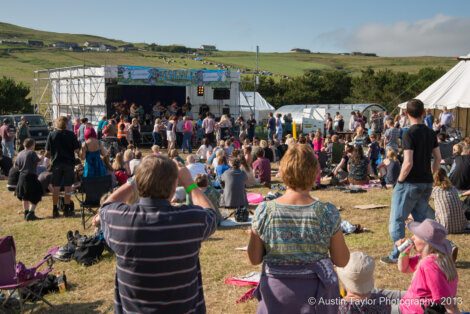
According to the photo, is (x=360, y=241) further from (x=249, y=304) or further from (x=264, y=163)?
(x=264, y=163)

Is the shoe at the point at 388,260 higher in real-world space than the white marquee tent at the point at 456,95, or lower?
lower

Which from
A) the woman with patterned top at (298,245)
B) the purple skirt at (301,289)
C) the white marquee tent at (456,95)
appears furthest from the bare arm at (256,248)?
the white marquee tent at (456,95)

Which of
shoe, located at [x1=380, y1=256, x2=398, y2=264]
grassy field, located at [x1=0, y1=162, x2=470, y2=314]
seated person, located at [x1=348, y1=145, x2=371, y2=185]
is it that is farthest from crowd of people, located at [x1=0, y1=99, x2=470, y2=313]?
seated person, located at [x1=348, y1=145, x2=371, y2=185]

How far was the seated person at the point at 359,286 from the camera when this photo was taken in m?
3.61

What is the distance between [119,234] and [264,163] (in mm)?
10431

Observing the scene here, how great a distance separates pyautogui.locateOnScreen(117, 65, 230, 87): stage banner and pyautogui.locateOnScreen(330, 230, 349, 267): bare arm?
2221cm

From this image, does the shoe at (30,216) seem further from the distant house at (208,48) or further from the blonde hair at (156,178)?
the distant house at (208,48)

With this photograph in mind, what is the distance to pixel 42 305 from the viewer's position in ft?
18.3

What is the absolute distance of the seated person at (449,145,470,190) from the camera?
30.5 ft

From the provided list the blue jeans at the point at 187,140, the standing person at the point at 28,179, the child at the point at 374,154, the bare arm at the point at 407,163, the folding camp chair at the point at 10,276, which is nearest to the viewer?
the folding camp chair at the point at 10,276

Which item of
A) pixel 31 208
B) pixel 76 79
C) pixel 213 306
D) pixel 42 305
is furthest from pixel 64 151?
pixel 76 79

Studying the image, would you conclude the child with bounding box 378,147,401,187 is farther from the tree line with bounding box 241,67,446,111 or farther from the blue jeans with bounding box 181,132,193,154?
the tree line with bounding box 241,67,446,111

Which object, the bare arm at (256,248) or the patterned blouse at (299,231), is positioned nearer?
the patterned blouse at (299,231)

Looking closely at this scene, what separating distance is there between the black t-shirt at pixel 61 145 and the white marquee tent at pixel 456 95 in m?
17.3
